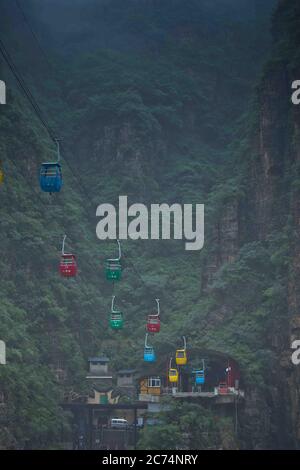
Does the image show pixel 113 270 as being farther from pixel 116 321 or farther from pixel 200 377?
pixel 200 377

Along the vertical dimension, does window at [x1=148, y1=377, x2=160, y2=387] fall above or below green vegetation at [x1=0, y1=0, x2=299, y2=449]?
below

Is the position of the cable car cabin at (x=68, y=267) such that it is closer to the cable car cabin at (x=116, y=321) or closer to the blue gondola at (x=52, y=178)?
the blue gondola at (x=52, y=178)

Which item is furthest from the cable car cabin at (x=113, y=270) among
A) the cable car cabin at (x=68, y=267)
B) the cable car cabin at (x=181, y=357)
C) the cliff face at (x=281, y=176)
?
the cliff face at (x=281, y=176)

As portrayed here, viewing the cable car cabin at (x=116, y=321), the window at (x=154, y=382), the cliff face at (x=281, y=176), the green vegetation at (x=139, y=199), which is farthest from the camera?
the window at (x=154, y=382)

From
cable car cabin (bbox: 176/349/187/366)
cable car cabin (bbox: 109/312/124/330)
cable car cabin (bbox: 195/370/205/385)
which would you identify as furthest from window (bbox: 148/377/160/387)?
cable car cabin (bbox: 109/312/124/330)

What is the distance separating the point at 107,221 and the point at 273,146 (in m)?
18.4

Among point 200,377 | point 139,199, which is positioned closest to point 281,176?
point 139,199

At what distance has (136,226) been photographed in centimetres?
8550

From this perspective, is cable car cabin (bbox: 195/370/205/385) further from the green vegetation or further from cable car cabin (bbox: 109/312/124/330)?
cable car cabin (bbox: 109/312/124/330)

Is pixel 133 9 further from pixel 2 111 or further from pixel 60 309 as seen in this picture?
pixel 60 309

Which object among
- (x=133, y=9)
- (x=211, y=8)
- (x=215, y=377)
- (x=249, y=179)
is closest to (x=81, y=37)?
(x=133, y=9)

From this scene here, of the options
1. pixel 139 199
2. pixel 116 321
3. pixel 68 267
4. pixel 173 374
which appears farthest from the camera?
pixel 139 199

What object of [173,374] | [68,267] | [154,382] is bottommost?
[154,382]

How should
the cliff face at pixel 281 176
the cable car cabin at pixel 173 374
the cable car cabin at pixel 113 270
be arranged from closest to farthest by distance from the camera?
Answer: the cable car cabin at pixel 113 270 < the cable car cabin at pixel 173 374 < the cliff face at pixel 281 176
